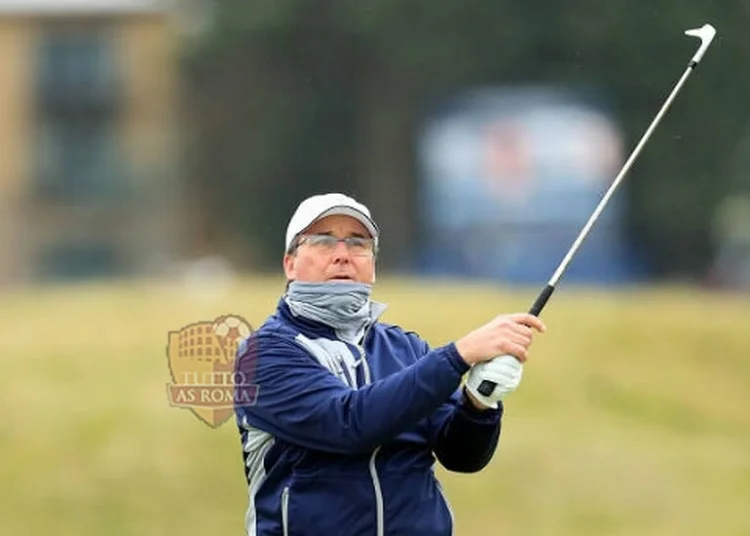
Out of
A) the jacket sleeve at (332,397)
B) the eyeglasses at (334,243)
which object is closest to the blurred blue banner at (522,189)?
the eyeglasses at (334,243)

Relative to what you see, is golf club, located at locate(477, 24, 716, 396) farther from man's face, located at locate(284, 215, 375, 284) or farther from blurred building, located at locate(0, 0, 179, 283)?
blurred building, located at locate(0, 0, 179, 283)

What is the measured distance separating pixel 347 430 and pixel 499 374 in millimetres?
367

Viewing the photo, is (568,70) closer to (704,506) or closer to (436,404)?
(704,506)

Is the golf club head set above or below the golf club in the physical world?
above

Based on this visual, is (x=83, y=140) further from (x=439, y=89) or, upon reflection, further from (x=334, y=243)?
(x=334, y=243)

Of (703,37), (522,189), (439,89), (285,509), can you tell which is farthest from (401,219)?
(285,509)

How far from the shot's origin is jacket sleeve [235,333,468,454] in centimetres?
464

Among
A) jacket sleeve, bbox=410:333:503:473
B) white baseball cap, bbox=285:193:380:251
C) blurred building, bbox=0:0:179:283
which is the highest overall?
white baseball cap, bbox=285:193:380:251

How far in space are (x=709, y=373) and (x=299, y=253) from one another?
13.8 meters

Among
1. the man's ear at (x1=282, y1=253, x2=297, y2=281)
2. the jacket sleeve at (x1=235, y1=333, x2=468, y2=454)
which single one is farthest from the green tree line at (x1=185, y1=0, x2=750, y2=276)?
the jacket sleeve at (x1=235, y1=333, x2=468, y2=454)

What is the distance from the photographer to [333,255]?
16.2 feet

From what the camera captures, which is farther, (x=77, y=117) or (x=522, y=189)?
(x=77, y=117)

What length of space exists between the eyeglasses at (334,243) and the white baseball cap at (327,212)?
0.10ft

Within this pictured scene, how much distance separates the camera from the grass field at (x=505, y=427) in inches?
539
